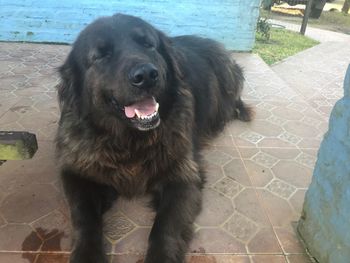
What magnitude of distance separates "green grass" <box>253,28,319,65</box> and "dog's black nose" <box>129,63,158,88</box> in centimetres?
520

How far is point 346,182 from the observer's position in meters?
1.81

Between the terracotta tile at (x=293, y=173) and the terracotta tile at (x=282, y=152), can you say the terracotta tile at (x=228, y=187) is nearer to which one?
the terracotta tile at (x=293, y=173)

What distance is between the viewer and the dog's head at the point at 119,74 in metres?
2.03

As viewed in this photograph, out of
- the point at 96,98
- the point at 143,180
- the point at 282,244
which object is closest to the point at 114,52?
the point at 96,98

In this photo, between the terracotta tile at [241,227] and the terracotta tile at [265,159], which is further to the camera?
the terracotta tile at [265,159]

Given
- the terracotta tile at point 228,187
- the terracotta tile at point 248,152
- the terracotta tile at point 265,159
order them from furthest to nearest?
the terracotta tile at point 248,152
the terracotta tile at point 265,159
the terracotta tile at point 228,187

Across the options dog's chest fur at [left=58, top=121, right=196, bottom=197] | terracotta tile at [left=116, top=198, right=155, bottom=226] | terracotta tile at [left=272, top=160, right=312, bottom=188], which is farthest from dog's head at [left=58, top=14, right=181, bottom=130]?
terracotta tile at [left=272, top=160, right=312, bottom=188]

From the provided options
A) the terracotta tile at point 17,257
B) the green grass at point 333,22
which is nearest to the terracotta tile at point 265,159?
the terracotta tile at point 17,257

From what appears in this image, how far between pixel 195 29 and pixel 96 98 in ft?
16.5

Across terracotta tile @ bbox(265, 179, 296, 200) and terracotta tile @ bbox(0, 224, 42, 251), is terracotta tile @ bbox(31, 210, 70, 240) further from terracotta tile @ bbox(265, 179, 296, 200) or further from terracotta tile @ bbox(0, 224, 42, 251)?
terracotta tile @ bbox(265, 179, 296, 200)

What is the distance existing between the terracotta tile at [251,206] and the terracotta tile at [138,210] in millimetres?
638

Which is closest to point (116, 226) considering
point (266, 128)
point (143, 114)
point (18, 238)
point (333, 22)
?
point (18, 238)

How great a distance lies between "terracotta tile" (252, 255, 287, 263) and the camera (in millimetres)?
2123

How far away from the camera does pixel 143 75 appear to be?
1961 mm
